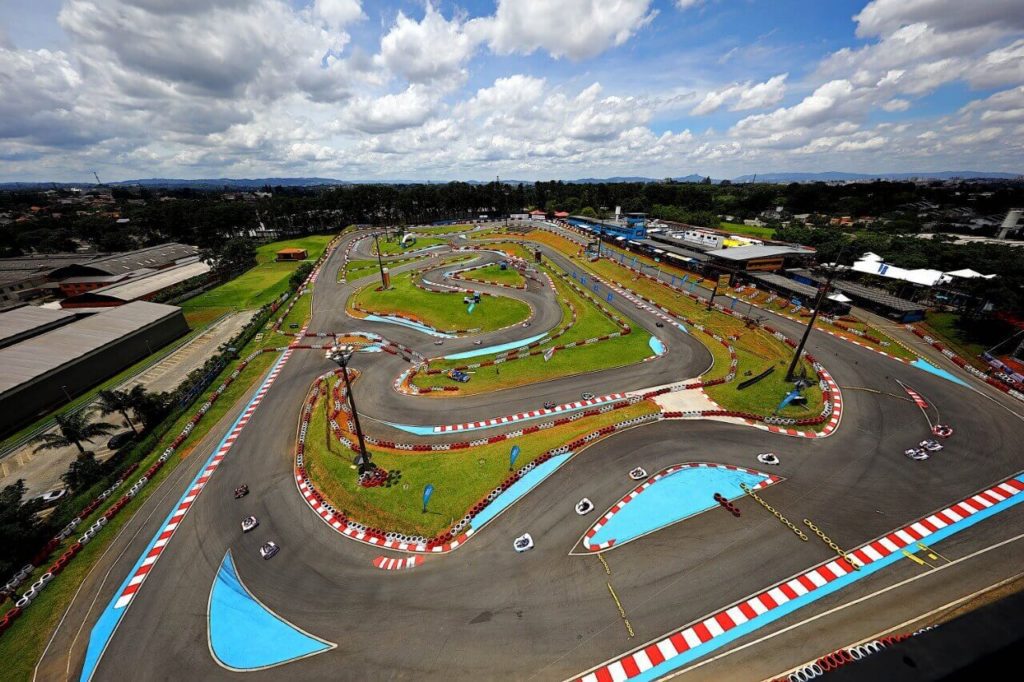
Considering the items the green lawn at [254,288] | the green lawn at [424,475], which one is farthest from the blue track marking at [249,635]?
the green lawn at [254,288]

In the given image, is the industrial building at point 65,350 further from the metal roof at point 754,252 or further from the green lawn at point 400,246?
the metal roof at point 754,252

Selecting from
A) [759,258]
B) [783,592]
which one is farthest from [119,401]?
[759,258]

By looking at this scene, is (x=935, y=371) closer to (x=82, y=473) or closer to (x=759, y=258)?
(x=759, y=258)

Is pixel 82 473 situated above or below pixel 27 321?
below

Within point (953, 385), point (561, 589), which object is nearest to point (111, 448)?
point (561, 589)

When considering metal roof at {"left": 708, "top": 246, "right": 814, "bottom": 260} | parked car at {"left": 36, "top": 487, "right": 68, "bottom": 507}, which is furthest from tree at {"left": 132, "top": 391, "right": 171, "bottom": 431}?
metal roof at {"left": 708, "top": 246, "right": 814, "bottom": 260}

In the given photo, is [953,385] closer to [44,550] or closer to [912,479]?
[912,479]
